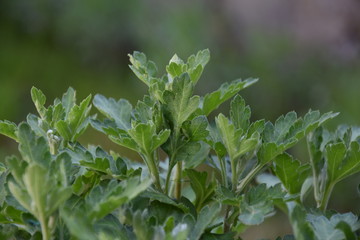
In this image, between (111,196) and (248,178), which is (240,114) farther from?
(111,196)

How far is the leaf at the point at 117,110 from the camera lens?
0.69 metres

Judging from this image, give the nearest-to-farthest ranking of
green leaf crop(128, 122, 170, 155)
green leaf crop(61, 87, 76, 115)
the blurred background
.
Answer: green leaf crop(128, 122, 170, 155), green leaf crop(61, 87, 76, 115), the blurred background

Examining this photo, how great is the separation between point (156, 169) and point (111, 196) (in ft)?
0.49

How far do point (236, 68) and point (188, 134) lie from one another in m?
2.26

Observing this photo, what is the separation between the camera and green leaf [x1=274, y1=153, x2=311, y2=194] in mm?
673

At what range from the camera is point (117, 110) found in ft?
2.35

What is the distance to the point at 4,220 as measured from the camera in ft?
1.99

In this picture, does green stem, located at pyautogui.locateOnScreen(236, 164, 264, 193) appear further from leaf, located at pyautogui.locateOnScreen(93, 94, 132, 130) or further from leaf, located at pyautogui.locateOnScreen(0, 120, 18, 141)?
leaf, located at pyautogui.locateOnScreen(0, 120, 18, 141)

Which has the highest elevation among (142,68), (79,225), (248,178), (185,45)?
(185,45)

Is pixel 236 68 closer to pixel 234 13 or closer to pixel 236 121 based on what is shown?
pixel 234 13

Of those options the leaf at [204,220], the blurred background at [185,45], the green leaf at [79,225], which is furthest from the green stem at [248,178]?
the blurred background at [185,45]

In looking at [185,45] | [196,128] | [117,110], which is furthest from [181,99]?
[185,45]

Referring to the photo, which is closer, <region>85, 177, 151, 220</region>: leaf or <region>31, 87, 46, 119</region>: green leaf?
<region>85, 177, 151, 220</region>: leaf

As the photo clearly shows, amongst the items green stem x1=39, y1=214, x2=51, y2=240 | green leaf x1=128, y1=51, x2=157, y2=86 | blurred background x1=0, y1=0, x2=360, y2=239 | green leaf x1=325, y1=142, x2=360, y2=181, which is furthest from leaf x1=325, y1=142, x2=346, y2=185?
→ blurred background x1=0, y1=0, x2=360, y2=239
